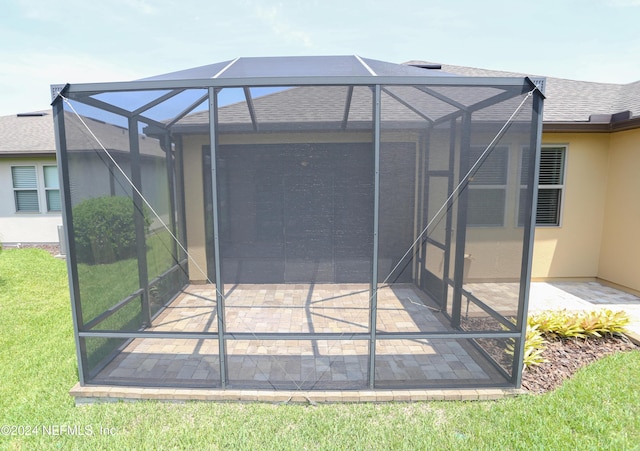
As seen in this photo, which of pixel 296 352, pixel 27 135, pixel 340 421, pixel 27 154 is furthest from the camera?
pixel 27 135

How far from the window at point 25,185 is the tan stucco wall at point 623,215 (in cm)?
1251

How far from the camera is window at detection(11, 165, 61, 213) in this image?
8.57 metres

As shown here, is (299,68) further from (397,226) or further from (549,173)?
(549,173)

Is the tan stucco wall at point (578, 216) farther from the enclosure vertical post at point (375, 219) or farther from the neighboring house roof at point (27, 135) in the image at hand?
the neighboring house roof at point (27, 135)

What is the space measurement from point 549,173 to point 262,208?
17.6ft

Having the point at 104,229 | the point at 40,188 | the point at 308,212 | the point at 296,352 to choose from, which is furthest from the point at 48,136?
the point at 308,212

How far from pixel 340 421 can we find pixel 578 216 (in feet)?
18.3

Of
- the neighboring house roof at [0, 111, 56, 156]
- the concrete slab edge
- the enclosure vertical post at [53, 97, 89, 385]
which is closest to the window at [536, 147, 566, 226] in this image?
the concrete slab edge

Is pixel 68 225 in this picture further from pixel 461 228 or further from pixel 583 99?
pixel 583 99

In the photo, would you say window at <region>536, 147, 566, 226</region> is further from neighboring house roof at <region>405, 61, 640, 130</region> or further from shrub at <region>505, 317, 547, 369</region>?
shrub at <region>505, 317, 547, 369</region>

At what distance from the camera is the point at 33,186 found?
340 inches

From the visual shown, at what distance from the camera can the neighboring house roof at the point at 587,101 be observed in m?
5.27

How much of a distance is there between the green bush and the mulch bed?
3757 mm

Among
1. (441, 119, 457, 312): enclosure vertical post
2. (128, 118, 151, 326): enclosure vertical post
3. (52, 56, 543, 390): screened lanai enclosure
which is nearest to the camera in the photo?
(52, 56, 543, 390): screened lanai enclosure
